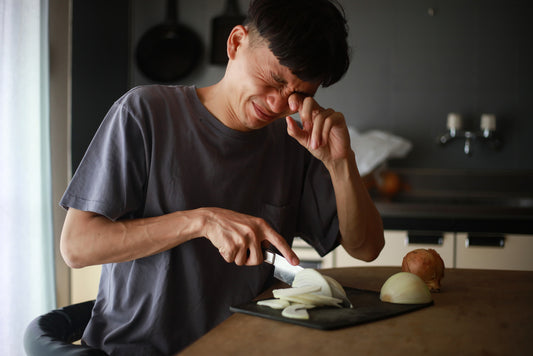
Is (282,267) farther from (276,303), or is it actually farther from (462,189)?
(462,189)

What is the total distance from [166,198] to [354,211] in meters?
0.44

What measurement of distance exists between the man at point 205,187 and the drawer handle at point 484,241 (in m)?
1.26

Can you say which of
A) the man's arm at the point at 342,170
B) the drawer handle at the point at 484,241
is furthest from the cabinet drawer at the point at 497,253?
the man's arm at the point at 342,170

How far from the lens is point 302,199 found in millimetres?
1364

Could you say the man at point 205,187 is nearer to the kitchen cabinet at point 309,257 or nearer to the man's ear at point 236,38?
the man's ear at point 236,38

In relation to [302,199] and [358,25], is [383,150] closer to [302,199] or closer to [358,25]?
[358,25]

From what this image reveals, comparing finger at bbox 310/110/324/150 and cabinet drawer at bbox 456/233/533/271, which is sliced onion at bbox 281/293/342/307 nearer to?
finger at bbox 310/110/324/150

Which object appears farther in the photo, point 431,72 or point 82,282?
point 431,72

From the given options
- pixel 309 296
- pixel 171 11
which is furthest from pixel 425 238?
pixel 171 11

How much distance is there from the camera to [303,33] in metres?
0.98

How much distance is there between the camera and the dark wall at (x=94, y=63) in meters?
2.50

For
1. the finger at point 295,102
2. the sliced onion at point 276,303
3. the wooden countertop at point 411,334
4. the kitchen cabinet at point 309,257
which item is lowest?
the kitchen cabinet at point 309,257

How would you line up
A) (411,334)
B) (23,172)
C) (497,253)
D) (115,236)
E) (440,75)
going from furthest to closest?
(440,75), (497,253), (23,172), (115,236), (411,334)

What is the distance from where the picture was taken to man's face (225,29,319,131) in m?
1.04
